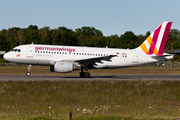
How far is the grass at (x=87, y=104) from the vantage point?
1193 cm

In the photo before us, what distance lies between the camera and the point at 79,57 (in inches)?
1307

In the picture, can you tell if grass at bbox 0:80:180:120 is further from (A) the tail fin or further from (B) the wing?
(A) the tail fin

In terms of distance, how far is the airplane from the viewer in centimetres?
3206

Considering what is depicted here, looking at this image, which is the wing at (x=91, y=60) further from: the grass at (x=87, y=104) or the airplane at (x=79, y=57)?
the grass at (x=87, y=104)

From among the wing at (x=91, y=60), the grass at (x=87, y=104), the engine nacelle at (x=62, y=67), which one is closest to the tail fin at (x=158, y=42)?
the wing at (x=91, y=60)

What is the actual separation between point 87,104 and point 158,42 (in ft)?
80.2

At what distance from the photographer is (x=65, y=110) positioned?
43.1 ft

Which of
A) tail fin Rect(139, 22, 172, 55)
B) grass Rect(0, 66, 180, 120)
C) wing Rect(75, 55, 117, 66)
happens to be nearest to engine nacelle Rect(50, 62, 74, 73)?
wing Rect(75, 55, 117, 66)

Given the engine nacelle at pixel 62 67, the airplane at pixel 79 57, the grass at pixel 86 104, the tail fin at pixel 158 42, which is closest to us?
the grass at pixel 86 104

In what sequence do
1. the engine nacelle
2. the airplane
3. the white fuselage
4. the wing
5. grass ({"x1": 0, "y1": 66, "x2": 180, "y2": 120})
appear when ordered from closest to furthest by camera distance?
grass ({"x1": 0, "y1": 66, "x2": 180, "y2": 120}) < the engine nacelle < the wing < the airplane < the white fuselage

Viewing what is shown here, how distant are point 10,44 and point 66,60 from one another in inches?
3753

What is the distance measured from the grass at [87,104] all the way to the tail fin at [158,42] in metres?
16.8

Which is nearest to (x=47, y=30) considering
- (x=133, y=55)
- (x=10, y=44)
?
(x=10, y=44)

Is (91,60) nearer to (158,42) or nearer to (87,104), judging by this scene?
(158,42)
